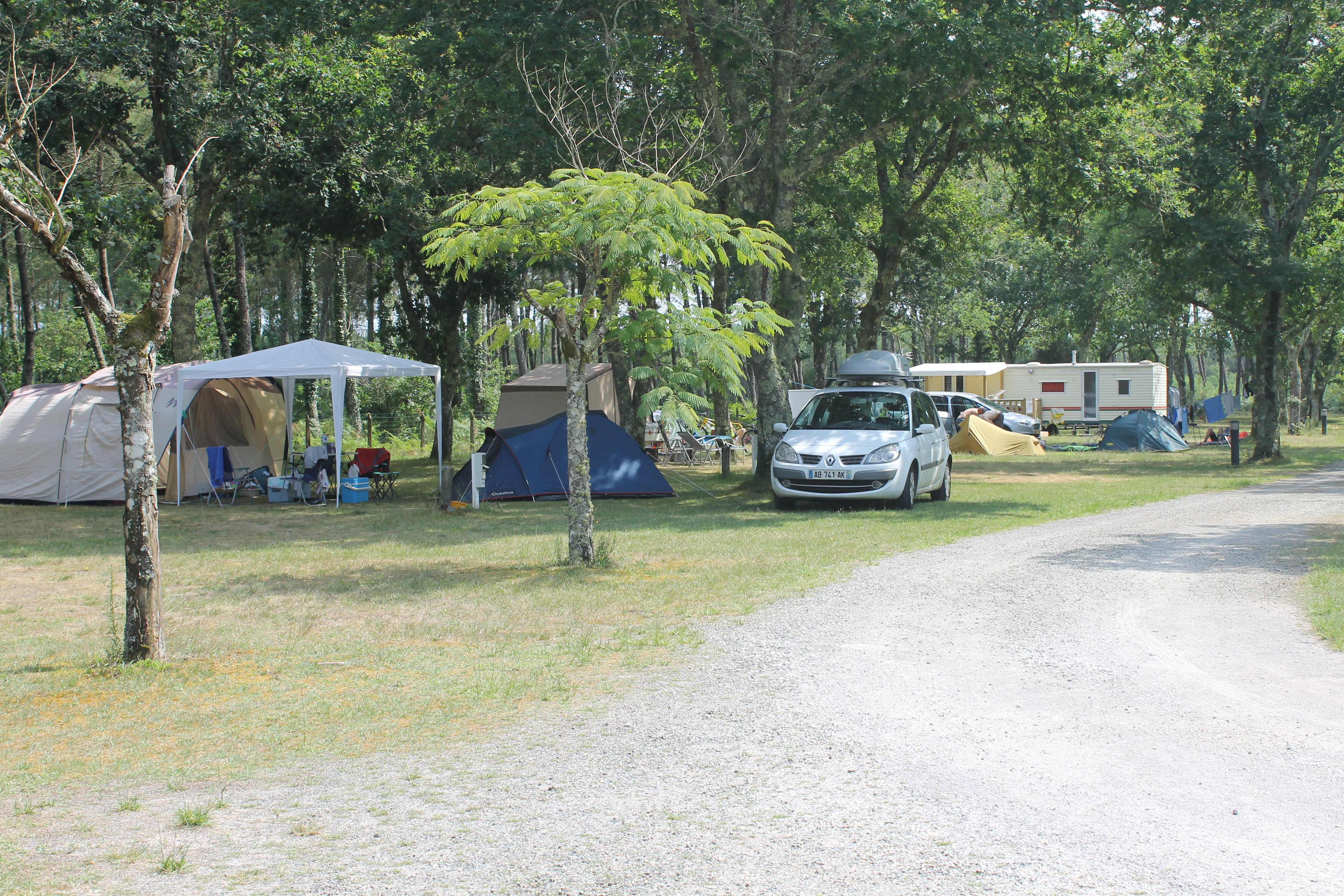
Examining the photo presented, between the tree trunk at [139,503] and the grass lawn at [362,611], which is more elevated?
the tree trunk at [139,503]

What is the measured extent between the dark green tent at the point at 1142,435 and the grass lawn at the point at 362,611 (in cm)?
1314

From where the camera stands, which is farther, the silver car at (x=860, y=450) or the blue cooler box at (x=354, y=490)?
the blue cooler box at (x=354, y=490)

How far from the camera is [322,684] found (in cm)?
582

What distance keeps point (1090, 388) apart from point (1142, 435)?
32.9ft

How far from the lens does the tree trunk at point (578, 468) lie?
31.1ft

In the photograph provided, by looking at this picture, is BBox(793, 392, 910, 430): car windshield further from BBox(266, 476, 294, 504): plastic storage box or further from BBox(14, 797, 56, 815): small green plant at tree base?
BBox(14, 797, 56, 815): small green plant at tree base

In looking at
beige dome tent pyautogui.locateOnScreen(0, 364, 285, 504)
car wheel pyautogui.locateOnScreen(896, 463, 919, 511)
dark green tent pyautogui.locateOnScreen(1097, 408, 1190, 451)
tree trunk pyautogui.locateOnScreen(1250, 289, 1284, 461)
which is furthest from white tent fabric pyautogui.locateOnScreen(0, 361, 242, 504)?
dark green tent pyautogui.locateOnScreen(1097, 408, 1190, 451)

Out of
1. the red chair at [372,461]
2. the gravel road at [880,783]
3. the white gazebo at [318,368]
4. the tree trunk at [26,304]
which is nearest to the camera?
the gravel road at [880,783]

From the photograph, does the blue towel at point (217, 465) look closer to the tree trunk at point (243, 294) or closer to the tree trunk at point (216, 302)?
the tree trunk at point (243, 294)

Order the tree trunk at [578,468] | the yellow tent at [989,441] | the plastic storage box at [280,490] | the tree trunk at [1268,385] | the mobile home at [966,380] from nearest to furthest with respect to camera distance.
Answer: the tree trunk at [578,468] → the plastic storage box at [280,490] → the tree trunk at [1268,385] → the yellow tent at [989,441] → the mobile home at [966,380]

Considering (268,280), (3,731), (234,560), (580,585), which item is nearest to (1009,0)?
(580,585)

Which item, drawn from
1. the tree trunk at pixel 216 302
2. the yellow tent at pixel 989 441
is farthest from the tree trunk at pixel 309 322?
the yellow tent at pixel 989 441

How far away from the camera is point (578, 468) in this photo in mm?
9453

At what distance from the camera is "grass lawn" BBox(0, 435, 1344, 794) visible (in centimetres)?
503
